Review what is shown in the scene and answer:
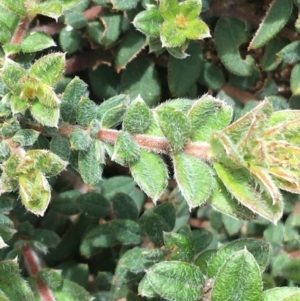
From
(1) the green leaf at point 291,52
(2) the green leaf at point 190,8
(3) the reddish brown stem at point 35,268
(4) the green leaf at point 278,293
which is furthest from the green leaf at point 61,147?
(1) the green leaf at point 291,52

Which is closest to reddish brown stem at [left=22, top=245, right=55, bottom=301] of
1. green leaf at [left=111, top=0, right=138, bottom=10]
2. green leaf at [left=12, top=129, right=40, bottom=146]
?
green leaf at [left=12, top=129, right=40, bottom=146]

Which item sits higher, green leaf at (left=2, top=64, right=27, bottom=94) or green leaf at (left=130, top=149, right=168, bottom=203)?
green leaf at (left=2, top=64, right=27, bottom=94)

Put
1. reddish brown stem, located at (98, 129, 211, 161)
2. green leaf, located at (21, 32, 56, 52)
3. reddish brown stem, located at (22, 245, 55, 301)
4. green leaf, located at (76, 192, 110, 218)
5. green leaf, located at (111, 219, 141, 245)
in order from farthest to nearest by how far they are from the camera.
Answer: green leaf, located at (76, 192, 110, 218) < green leaf, located at (111, 219, 141, 245) < reddish brown stem, located at (22, 245, 55, 301) < green leaf, located at (21, 32, 56, 52) < reddish brown stem, located at (98, 129, 211, 161)

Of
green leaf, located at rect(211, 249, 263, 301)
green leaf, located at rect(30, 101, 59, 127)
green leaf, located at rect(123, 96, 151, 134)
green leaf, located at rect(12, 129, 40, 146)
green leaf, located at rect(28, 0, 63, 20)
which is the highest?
green leaf, located at rect(28, 0, 63, 20)

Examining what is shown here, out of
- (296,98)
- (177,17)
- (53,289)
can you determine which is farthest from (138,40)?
(53,289)

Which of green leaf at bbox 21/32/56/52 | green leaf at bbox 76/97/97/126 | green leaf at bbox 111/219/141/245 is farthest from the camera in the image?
green leaf at bbox 111/219/141/245

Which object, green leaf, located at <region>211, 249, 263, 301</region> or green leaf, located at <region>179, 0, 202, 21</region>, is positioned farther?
green leaf, located at <region>179, 0, 202, 21</region>

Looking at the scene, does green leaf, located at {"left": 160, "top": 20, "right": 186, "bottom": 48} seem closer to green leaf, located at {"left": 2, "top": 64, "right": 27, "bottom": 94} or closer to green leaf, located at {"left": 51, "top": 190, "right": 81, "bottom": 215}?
green leaf, located at {"left": 2, "top": 64, "right": 27, "bottom": 94}

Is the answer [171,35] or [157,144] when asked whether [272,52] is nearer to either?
[171,35]
